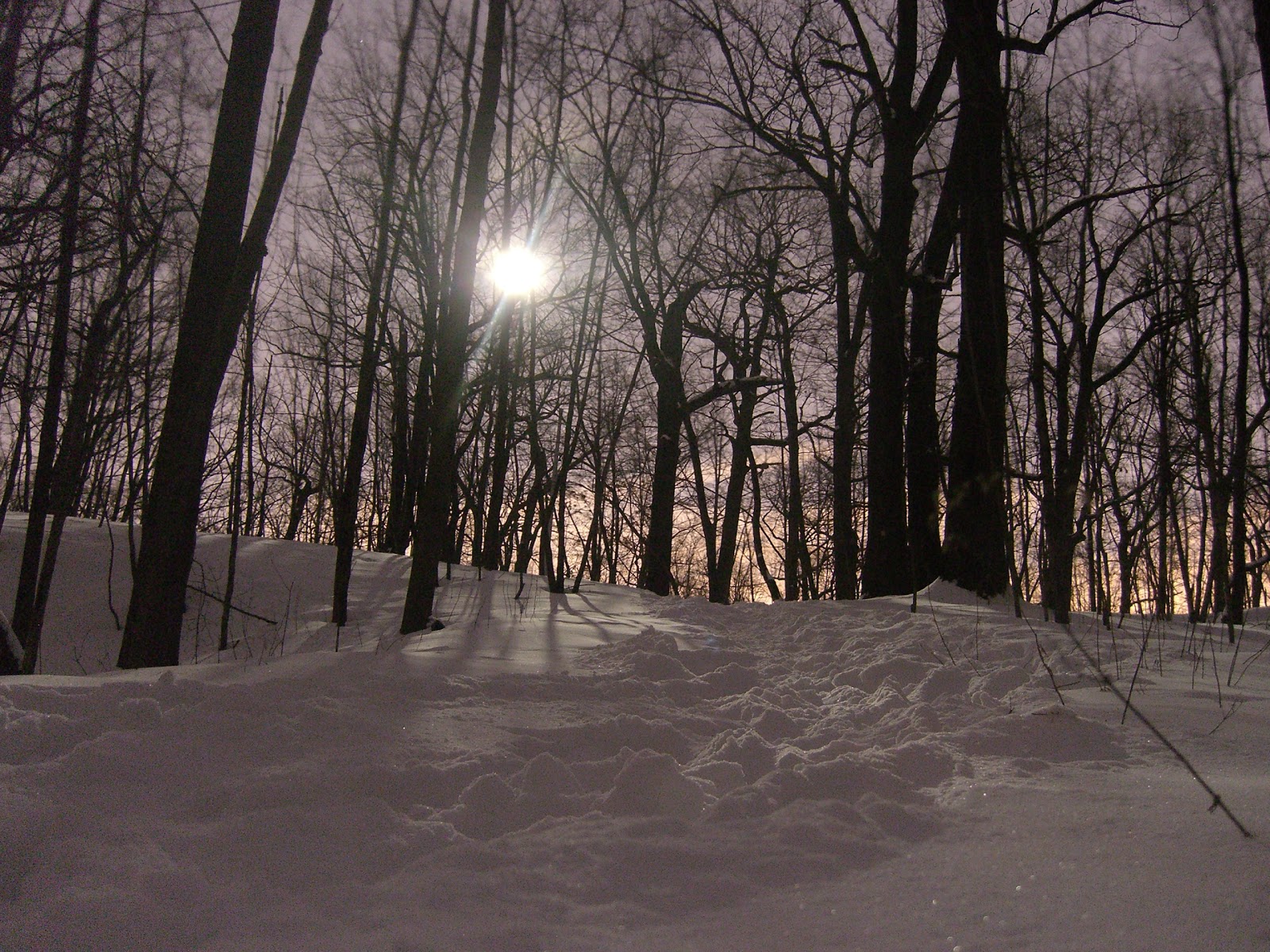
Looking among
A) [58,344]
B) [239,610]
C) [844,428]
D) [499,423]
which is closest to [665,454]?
[844,428]

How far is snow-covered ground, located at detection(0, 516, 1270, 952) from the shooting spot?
1451mm

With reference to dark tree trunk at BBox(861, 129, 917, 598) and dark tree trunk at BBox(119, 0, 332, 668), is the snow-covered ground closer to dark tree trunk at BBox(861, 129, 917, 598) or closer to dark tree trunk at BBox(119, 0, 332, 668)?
dark tree trunk at BBox(119, 0, 332, 668)

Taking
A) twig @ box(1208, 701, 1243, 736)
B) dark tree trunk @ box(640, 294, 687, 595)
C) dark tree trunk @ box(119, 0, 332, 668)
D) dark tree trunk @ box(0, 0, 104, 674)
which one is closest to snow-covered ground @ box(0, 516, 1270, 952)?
twig @ box(1208, 701, 1243, 736)

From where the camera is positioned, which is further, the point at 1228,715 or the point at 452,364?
the point at 452,364

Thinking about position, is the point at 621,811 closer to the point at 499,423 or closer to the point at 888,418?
the point at 888,418

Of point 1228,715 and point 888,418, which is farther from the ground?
point 888,418

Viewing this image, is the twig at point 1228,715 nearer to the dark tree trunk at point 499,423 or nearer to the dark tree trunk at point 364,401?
the dark tree trunk at point 364,401

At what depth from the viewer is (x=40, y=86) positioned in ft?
19.6

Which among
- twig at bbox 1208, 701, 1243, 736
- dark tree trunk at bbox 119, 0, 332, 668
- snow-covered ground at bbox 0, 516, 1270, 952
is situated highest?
dark tree trunk at bbox 119, 0, 332, 668

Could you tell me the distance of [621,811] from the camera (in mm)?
2020

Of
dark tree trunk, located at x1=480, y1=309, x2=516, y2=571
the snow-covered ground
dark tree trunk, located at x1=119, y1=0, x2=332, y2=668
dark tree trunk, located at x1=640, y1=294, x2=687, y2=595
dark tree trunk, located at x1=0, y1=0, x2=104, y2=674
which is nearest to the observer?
the snow-covered ground

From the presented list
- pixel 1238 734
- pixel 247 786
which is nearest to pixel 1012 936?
pixel 1238 734

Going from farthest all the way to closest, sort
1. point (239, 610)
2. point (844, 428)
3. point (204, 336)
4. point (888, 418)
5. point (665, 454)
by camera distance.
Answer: point (665, 454) → point (844, 428) → point (888, 418) → point (239, 610) → point (204, 336)

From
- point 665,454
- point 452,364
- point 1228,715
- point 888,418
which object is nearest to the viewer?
point 1228,715
